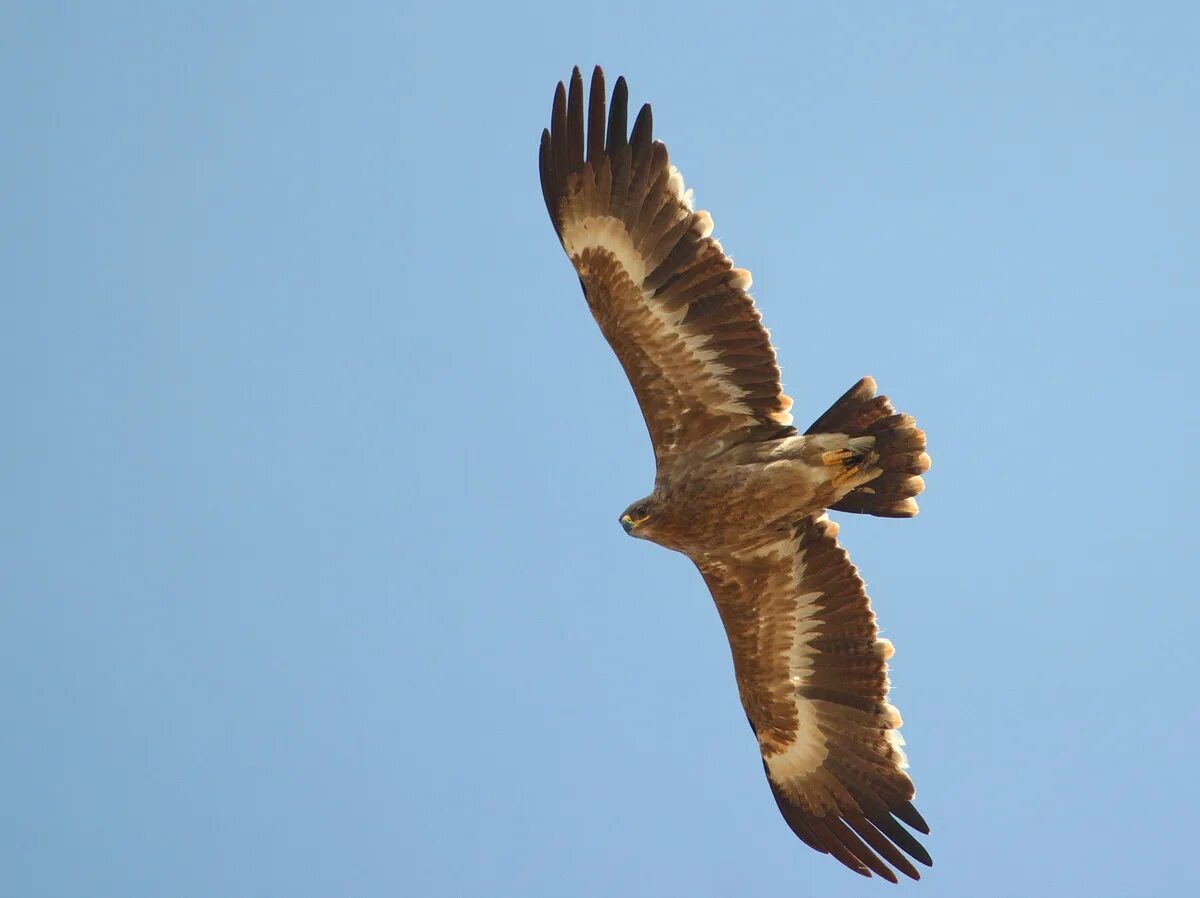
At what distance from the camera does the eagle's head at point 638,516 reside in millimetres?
9609

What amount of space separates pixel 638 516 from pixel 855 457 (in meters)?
1.41

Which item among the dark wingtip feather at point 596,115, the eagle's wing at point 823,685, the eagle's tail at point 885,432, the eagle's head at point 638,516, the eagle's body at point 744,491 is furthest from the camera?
the eagle's wing at point 823,685

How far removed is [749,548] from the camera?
32.5ft

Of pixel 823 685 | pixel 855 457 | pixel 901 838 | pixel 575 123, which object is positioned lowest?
pixel 901 838

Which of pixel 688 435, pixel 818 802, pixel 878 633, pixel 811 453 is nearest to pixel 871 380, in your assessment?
pixel 811 453

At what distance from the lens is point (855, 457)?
9.22m

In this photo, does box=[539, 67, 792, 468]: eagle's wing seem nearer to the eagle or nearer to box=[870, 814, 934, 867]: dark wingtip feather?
the eagle

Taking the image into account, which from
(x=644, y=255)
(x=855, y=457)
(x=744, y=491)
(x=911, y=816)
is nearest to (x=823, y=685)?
(x=911, y=816)

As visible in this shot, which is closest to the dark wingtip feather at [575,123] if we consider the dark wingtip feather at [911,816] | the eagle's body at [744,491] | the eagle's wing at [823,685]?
the eagle's body at [744,491]

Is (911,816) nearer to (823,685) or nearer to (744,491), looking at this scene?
(823,685)

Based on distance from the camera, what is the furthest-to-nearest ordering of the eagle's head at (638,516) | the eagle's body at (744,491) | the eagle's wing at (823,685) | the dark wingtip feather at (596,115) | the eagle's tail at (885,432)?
the eagle's wing at (823,685) → the eagle's head at (638,516) → the eagle's body at (744,491) → the eagle's tail at (885,432) → the dark wingtip feather at (596,115)

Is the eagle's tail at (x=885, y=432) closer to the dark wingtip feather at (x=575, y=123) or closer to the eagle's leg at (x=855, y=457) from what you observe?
the eagle's leg at (x=855, y=457)

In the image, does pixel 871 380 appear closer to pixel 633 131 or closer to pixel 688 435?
pixel 688 435

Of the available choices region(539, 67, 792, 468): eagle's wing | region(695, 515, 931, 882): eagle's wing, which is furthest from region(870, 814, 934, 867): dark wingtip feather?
region(539, 67, 792, 468): eagle's wing
